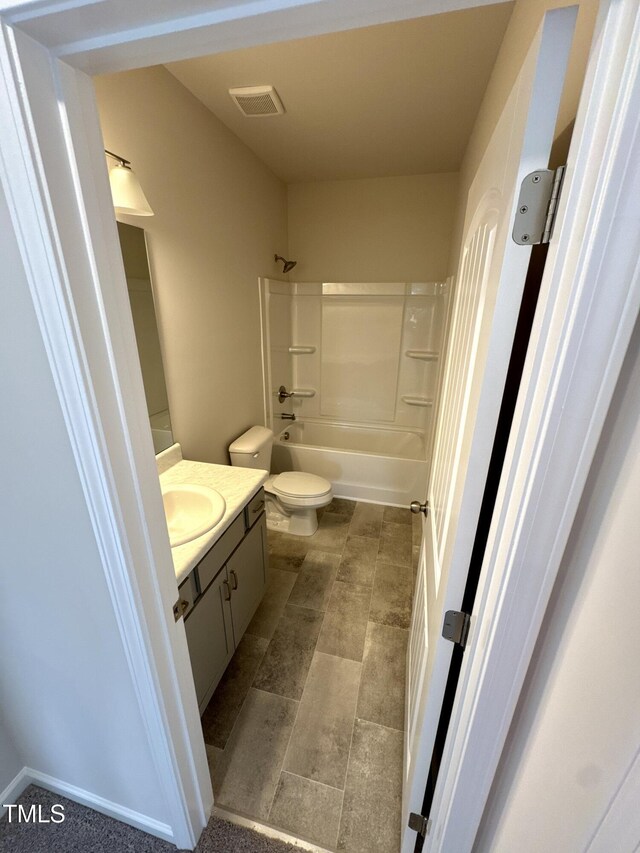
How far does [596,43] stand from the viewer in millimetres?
396

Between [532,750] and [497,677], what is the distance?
0.45 feet

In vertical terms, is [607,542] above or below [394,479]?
above

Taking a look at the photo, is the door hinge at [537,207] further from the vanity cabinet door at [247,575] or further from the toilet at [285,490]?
the toilet at [285,490]

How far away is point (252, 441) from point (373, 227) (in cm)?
209

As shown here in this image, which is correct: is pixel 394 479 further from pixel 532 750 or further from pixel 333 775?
pixel 532 750

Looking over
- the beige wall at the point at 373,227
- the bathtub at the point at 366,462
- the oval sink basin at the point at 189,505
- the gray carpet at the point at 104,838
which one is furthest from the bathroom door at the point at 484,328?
the beige wall at the point at 373,227

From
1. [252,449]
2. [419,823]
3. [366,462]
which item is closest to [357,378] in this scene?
[366,462]

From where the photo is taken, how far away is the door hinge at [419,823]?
976 mm

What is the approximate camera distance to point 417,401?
128 inches

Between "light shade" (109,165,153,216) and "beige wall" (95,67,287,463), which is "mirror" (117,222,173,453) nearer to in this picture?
"beige wall" (95,67,287,463)

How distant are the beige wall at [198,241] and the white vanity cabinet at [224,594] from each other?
0.65 metres

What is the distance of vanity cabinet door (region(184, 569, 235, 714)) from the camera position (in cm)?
125

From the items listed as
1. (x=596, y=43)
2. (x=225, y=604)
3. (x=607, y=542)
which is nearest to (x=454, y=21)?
(x=596, y=43)

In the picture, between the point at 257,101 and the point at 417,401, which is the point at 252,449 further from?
the point at 257,101
